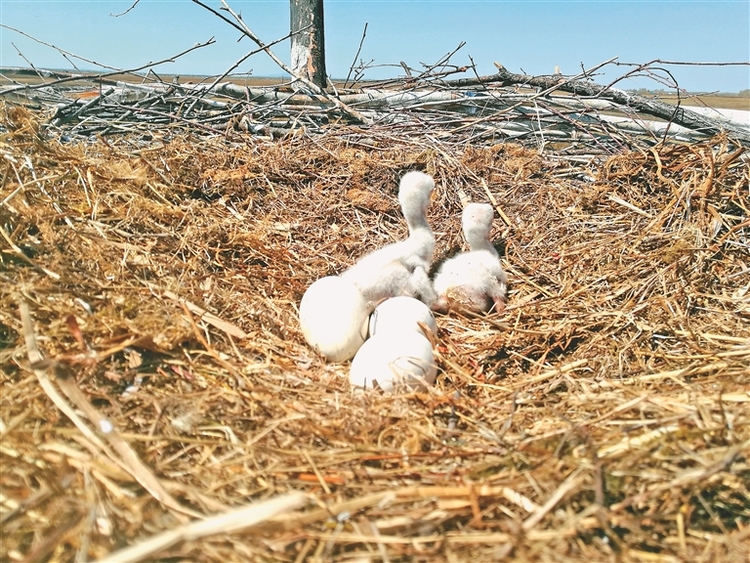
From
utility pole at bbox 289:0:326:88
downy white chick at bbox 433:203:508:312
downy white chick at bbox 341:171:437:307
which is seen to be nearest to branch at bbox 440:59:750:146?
utility pole at bbox 289:0:326:88

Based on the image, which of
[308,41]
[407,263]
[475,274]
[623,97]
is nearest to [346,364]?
[407,263]

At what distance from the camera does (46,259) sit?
7.52 ft

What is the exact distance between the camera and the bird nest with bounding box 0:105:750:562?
4.04 ft

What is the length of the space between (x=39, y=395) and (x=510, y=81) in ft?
13.0

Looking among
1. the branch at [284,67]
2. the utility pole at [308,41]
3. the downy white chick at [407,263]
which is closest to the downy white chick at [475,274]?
the downy white chick at [407,263]

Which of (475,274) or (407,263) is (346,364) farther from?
(475,274)

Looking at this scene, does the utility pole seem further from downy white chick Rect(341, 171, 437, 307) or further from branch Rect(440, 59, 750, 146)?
downy white chick Rect(341, 171, 437, 307)

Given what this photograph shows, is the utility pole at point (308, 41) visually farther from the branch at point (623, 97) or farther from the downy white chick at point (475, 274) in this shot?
the downy white chick at point (475, 274)

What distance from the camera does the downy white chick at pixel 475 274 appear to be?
8.89ft

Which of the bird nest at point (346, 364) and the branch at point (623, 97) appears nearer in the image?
the bird nest at point (346, 364)

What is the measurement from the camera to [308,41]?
4738 millimetres

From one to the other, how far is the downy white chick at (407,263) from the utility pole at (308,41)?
7.86 feet

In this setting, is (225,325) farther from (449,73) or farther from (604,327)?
(449,73)

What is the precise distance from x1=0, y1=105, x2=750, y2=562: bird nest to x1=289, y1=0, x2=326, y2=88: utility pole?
1078 millimetres
